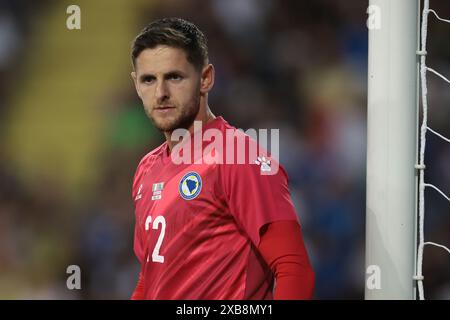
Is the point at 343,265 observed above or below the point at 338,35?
below

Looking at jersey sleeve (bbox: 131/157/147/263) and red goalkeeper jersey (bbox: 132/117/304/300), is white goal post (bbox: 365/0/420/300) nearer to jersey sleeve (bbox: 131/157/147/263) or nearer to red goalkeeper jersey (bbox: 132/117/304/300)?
red goalkeeper jersey (bbox: 132/117/304/300)

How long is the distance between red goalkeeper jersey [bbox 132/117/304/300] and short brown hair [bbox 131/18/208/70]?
0.27 meters

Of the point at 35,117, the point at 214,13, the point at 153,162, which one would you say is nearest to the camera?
the point at 153,162

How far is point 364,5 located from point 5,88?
205 cm

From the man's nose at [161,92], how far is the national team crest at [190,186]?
23 centimetres

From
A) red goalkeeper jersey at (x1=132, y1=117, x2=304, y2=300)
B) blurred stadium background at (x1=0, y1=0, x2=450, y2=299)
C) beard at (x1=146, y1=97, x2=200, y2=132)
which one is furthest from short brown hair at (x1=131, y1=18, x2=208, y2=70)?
blurred stadium background at (x1=0, y1=0, x2=450, y2=299)

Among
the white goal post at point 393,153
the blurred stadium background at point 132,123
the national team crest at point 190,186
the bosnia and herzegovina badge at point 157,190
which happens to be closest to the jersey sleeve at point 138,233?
the bosnia and herzegovina badge at point 157,190

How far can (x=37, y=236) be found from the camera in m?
3.80

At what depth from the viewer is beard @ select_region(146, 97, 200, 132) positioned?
2023mm

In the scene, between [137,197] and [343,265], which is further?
[343,265]

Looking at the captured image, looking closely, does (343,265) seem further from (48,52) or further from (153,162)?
(48,52)

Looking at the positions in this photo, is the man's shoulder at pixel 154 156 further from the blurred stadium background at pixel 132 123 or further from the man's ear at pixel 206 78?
the blurred stadium background at pixel 132 123

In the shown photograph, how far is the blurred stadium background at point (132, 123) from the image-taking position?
338 centimetres
